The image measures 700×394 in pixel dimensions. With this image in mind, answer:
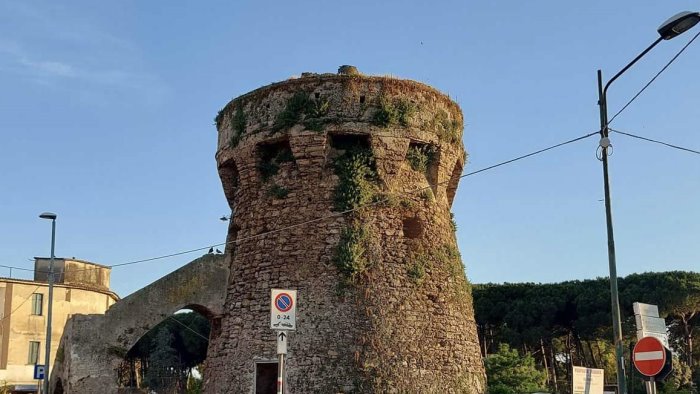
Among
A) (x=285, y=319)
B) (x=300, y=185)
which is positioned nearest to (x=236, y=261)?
(x=300, y=185)

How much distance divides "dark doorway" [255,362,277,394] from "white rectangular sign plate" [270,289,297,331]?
633 cm

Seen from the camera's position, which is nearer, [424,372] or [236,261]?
[424,372]

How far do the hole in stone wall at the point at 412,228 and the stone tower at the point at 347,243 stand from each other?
3 cm

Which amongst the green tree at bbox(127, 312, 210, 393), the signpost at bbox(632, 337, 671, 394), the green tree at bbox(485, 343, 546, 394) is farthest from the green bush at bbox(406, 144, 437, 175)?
the green tree at bbox(127, 312, 210, 393)

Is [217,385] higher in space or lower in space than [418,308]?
lower

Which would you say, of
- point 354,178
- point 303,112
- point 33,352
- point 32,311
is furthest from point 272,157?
point 33,352

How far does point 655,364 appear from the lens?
8234 mm

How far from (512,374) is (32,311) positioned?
2630 cm

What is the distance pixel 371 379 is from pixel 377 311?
4.49ft

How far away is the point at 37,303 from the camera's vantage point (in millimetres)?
38469

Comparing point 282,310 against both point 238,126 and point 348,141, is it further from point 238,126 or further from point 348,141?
point 238,126

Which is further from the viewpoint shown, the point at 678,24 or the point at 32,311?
the point at 32,311

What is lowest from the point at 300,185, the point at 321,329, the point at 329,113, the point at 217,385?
the point at 217,385

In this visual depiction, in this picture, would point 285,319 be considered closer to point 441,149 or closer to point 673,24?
point 673,24
